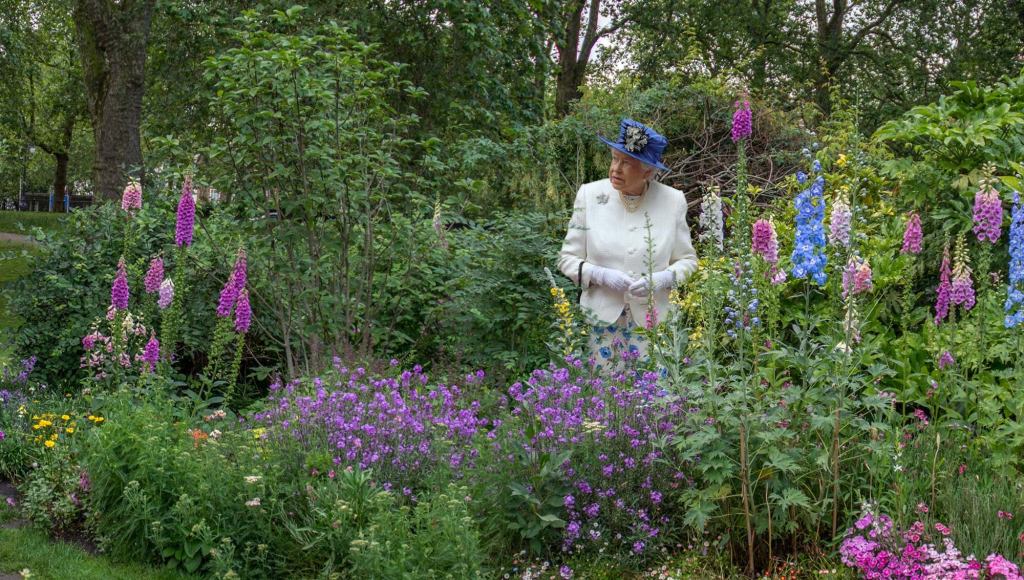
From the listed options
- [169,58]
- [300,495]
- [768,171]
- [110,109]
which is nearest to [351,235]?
[300,495]

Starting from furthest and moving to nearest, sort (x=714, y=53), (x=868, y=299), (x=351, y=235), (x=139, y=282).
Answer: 1. (x=714, y=53)
2. (x=139, y=282)
3. (x=351, y=235)
4. (x=868, y=299)

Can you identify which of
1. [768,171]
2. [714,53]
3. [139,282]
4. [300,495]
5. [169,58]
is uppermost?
[714,53]

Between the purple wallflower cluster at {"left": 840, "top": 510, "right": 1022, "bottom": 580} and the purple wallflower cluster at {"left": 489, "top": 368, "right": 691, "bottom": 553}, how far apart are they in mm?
791

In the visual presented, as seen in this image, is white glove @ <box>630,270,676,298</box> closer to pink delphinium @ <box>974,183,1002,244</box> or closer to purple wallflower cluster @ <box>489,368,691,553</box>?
purple wallflower cluster @ <box>489,368,691,553</box>

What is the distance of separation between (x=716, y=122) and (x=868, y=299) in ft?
14.6

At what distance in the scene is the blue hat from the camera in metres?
5.28

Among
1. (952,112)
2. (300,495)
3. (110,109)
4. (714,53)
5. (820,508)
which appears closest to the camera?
(820,508)

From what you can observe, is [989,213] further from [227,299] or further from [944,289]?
[227,299]

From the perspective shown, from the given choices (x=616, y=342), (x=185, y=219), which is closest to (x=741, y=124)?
(x=616, y=342)

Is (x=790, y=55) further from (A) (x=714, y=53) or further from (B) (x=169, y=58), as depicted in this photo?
(B) (x=169, y=58)

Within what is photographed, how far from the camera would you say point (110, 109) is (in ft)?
42.0

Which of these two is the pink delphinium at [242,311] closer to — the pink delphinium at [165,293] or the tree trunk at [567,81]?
the pink delphinium at [165,293]

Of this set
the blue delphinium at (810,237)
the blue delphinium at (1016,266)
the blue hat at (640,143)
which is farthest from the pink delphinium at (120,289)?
the blue delphinium at (1016,266)

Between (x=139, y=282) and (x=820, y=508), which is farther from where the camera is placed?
(x=139, y=282)
